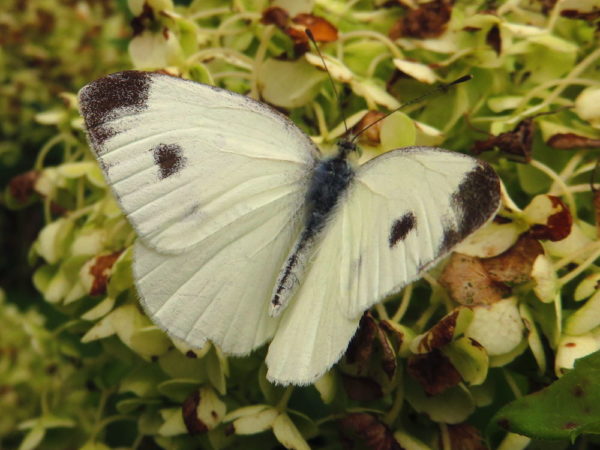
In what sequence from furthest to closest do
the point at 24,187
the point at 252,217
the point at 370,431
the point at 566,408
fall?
the point at 24,187 → the point at 252,217 → the point at 370,431 → the point at 566,408

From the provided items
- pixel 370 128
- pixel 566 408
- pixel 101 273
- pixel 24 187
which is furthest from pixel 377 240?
pixel 24 187

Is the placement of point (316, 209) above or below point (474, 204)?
below

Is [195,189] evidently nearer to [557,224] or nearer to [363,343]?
[363,343]

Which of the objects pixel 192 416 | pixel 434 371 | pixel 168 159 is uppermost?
pixel 168 159

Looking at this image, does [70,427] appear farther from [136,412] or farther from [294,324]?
[294,324]

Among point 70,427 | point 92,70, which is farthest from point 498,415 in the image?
point 92,70

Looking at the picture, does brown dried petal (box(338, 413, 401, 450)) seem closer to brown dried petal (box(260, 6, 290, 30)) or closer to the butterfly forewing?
the butterfly forewing
